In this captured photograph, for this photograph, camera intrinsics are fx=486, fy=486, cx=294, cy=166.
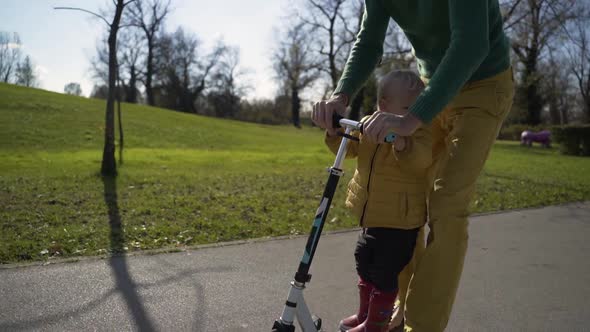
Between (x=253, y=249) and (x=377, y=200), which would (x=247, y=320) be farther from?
(x=253, y=249)

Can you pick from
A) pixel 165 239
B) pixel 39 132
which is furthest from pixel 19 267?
pixel 39 132

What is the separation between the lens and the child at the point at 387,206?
8.12ft

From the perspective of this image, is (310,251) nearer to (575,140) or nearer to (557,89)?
(575,140)

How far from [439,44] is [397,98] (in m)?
0.33

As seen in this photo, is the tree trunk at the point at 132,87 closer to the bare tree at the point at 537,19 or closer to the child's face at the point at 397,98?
the bare tree at the point at 537,19

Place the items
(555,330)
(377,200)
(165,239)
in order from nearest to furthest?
(377,200), (555,330), (165,239)

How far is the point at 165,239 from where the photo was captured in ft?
15.9

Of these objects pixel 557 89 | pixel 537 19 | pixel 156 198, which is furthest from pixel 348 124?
pixel 557 89

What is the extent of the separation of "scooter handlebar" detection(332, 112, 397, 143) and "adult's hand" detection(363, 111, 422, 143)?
3cm

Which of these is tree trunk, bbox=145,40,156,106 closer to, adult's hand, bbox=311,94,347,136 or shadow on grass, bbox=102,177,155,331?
shadow on grass, bbox=102,177,155,331

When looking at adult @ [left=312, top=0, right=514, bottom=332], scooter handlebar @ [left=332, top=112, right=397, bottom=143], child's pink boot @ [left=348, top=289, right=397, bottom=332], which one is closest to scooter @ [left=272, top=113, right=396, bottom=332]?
scooter handlebar @ [left=332, top=112, right=397, bottom=143]

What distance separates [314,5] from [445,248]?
3596cm

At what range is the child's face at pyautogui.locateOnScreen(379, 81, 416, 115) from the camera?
247 cm

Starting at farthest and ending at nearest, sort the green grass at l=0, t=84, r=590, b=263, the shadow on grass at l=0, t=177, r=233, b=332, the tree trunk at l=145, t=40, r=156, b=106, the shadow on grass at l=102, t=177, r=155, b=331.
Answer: the tree trunk at l=145, t=40, r=156, b=106
the green grass at l=0, t=84, r=590, b=263
the shadow on grass at l=102, t=177, r=155, b=331
the shadow on grass at l=0, t=177, r=233, b=332
